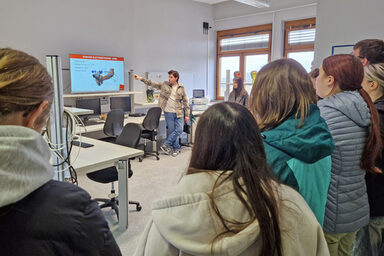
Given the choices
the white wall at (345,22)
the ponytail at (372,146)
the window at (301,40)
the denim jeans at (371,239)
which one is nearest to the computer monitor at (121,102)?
the white wall at (345,22)

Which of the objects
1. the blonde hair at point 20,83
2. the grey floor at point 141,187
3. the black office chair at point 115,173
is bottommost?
the grey floor at point 141,187

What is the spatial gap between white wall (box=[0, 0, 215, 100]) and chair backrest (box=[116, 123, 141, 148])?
2.10m

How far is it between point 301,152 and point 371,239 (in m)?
1.00

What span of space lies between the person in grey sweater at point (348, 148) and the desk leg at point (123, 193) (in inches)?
71.8

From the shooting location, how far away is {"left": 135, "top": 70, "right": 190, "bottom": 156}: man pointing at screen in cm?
504

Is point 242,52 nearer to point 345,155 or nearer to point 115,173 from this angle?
point 115,173

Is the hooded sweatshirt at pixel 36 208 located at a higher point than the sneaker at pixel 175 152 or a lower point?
higher

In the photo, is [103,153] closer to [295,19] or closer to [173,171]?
[173,171]

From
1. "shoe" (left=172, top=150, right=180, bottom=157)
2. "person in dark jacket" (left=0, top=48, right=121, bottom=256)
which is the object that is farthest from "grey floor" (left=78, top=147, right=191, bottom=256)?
"person in dark jacket" (left=0, top=48, right=121, bottom=256)

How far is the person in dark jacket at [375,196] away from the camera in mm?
1414

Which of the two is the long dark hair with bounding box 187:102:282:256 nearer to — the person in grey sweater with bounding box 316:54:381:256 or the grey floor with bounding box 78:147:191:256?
the person in grey sweater with bounding box 316:54:381:256

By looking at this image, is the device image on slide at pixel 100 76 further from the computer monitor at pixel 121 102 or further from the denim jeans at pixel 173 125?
the denim jeans at pixel 173 125

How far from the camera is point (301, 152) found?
0.96 metres

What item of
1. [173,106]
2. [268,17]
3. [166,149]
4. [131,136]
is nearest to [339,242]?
[131,136]
